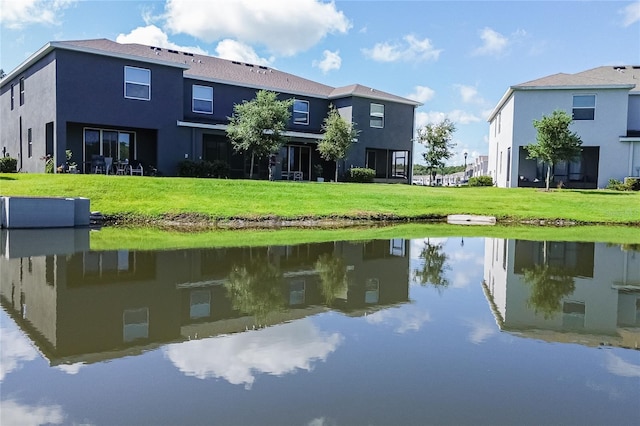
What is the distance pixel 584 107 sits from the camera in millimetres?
29562

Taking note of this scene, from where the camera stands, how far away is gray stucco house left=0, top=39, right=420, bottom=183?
22.4m

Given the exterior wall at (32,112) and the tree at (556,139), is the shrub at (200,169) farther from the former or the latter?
the tree at (556,139)

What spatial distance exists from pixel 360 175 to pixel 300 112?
17.6 ft

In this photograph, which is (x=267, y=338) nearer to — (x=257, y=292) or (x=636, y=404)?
(x=257, y=292)

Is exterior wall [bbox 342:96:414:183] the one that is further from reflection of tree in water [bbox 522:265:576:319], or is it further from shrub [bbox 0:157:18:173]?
reflection of tree in water [bbox 522:265:576:319]

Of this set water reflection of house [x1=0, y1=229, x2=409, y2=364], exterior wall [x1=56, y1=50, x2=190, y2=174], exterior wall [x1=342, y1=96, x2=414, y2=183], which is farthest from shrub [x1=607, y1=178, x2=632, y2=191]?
exterior wall [x1=56, y1=50, x2=190, y2=174]

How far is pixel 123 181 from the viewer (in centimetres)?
1859

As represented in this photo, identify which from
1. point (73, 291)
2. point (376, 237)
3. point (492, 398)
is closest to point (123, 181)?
point (376, 237)

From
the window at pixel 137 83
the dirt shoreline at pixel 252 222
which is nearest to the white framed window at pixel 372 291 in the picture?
the dirt shoreline at pixel 252 222

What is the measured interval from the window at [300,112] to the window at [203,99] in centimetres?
542

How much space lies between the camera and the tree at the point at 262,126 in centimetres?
2458

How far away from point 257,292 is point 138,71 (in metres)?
20.1

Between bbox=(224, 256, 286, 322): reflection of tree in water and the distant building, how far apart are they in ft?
84.0

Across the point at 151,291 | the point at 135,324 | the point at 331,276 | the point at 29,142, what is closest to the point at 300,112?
the point at 29,142
